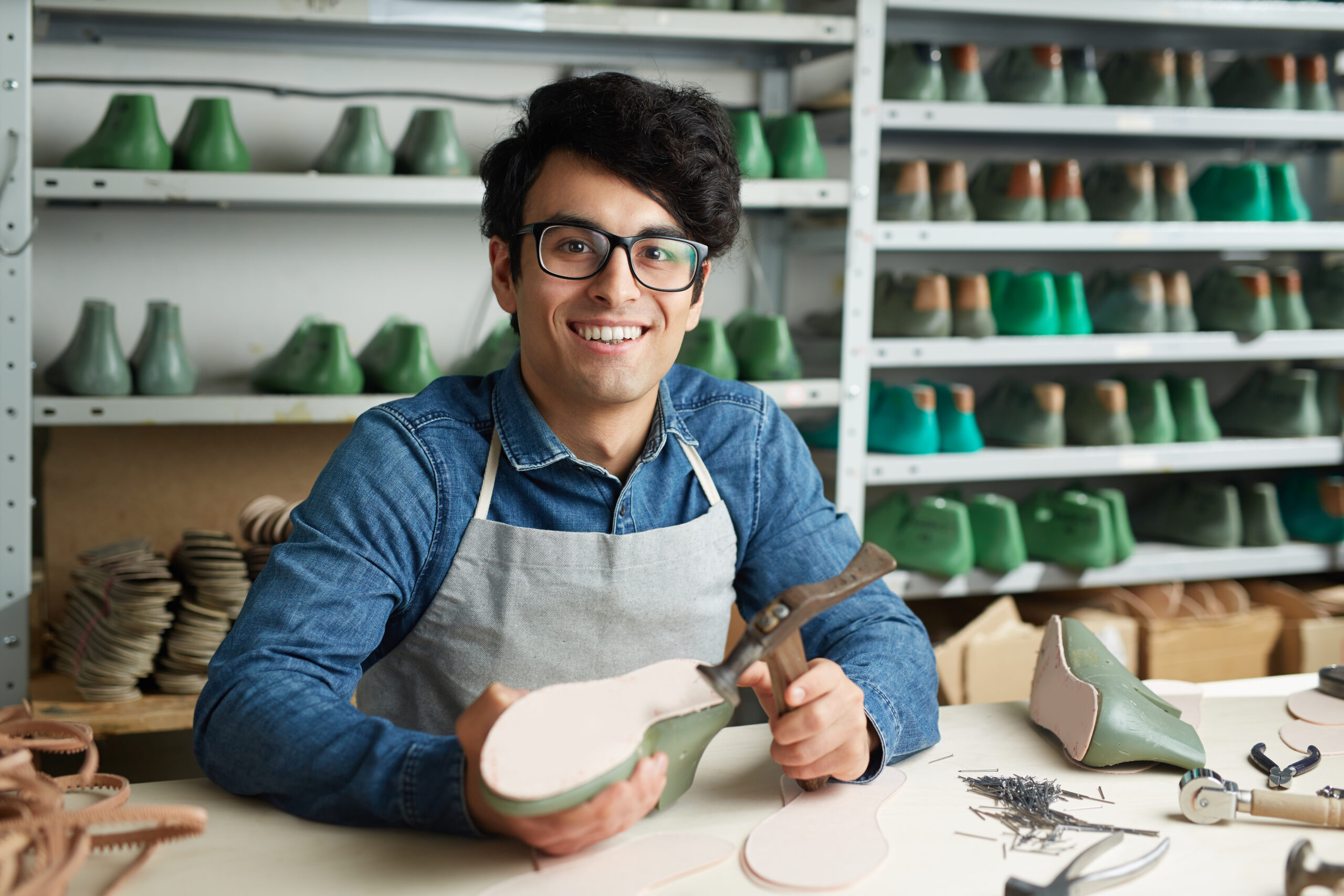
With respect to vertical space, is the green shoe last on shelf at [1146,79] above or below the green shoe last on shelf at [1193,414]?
above

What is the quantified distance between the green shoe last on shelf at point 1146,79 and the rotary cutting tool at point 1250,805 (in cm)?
216

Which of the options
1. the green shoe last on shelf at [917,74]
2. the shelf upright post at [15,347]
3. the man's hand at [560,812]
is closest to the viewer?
the man's hand at [560,812]

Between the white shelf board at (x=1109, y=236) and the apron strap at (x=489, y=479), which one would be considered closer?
the apron strap at (x=489, y=479)

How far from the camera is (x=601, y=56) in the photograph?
2.72m

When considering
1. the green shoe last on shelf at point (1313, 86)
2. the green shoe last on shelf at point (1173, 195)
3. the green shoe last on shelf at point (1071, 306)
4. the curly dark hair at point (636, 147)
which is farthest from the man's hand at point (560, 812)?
the green shoe last on shelf at point (1313, 86)

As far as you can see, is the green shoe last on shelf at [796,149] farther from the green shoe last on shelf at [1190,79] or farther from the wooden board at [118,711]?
the wooden board at [118,711]

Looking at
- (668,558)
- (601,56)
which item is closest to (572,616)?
(668,558)

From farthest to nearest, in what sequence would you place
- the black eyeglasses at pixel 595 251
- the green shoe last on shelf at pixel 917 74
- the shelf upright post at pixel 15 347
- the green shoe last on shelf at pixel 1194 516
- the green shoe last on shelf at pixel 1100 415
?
1. the green shoe last on shelf at pixel 1194 516
2. the green shoe last on shelf at pixel 1100 415
3. the green shoe last on shelf at pixel 917 74
4. the shelf upright post at pixel 15 347
5. the black eyeglasses at pixel 595 251

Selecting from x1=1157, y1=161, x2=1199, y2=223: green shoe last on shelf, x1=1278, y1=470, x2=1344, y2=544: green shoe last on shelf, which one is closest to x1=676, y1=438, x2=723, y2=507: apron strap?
x1=1157, y1=161, x2=1199, y2=223: green shoe last on shelf

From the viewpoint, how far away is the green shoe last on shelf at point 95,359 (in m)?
2.13

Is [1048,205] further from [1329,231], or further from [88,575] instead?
[88,575]

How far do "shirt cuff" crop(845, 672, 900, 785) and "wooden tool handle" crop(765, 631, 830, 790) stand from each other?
10 cm

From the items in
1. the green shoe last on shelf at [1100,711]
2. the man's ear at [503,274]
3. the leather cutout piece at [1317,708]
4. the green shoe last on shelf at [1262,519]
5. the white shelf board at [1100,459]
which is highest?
the man's ear at [503,274]

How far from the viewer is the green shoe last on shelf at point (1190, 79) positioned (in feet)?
9.04
